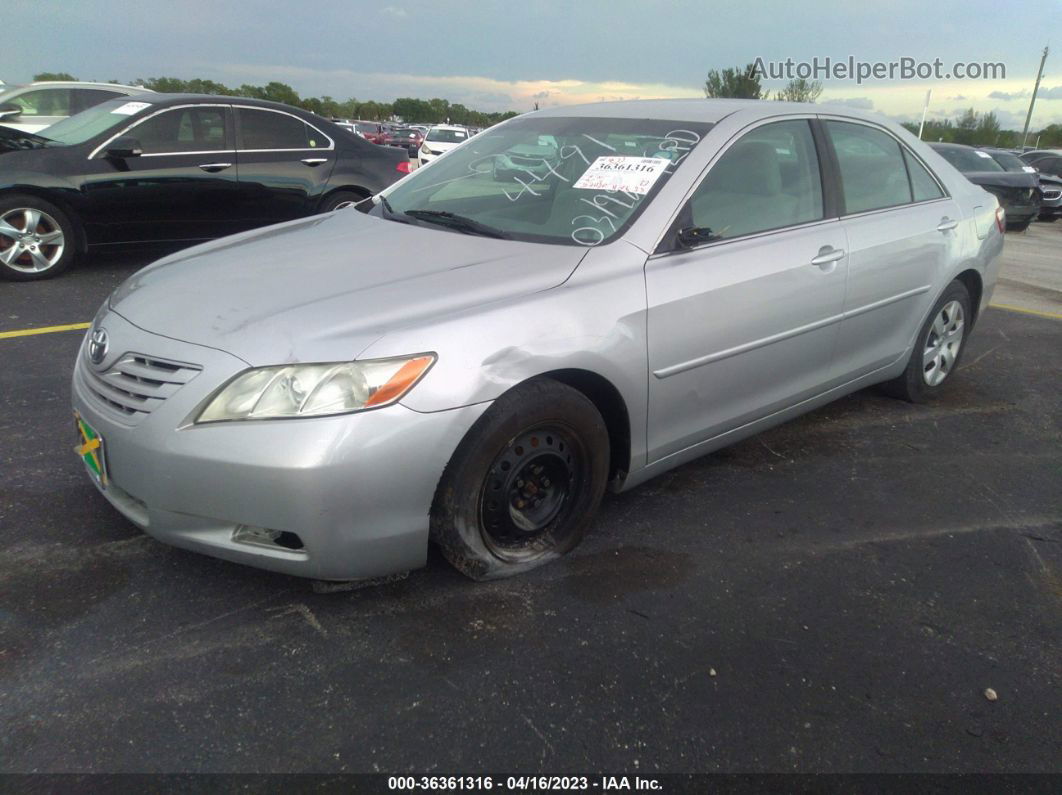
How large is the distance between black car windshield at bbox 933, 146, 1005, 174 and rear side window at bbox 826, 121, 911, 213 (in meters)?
11.8

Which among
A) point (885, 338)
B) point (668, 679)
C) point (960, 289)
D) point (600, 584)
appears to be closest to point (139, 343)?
point (600, 584)

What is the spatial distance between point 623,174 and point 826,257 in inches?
38.6

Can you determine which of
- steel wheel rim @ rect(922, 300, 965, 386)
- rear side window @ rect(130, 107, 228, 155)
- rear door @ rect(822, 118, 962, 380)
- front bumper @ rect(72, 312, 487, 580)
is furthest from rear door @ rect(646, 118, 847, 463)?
rear side window @ rect(130, 107, 228, 155)

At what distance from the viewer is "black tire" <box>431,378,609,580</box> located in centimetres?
238

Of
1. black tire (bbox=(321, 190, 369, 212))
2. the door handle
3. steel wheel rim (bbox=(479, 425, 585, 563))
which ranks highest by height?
black tire (bbox=(321, 190, 369, 212))

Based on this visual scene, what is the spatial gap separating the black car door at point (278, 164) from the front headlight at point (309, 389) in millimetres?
5227

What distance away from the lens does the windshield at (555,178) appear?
296 centimetres

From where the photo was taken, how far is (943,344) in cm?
447

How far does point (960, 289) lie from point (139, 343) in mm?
4060

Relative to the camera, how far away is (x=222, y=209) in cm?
681

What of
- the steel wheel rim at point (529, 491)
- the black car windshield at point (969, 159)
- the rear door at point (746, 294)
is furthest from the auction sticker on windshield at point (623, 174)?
the black car windshield at point (969, 159)

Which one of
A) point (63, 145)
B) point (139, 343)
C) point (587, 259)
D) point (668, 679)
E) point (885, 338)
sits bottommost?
point (668, 679)

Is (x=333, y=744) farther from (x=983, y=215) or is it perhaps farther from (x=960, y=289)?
(x=983, y=215)

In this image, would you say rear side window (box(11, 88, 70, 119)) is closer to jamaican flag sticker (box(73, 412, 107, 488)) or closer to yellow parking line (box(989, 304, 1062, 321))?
jamaican flag sticker (box(73, 412, 107, 488))
